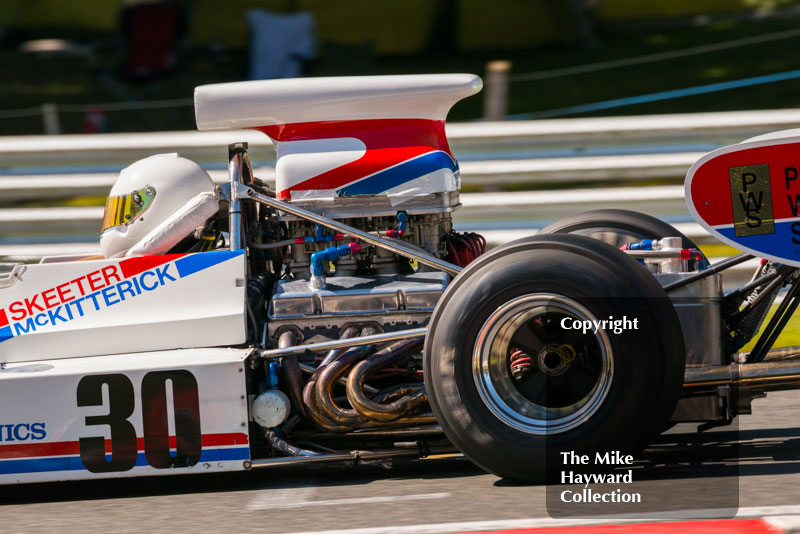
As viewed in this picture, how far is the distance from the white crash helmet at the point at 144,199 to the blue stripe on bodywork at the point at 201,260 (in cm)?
46

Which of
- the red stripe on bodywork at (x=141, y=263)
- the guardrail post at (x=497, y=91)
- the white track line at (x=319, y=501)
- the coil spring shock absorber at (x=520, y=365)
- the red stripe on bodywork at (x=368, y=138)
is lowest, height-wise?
the white track line at (x=319, y=501)

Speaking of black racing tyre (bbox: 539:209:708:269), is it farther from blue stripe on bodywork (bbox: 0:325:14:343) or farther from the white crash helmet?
blue stripe on bodywork (bbox: 0:325:14:343)

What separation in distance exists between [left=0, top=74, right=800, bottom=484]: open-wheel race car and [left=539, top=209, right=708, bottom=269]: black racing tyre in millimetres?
683

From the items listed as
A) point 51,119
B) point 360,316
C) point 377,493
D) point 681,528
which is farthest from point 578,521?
point 51,119

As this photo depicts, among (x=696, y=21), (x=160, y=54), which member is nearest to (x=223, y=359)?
(x=160, y=54)

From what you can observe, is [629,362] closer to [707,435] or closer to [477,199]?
[707,435]

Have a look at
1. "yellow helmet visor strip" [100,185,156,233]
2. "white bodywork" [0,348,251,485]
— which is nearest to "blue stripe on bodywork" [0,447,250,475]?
"white bodywork" [0,348,251,485]

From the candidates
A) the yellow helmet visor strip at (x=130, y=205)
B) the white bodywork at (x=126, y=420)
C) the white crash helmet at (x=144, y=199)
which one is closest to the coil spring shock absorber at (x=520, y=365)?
the white bodywork at (x=126, y=420)

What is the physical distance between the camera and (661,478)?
4.36m

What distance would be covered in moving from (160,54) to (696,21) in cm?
721

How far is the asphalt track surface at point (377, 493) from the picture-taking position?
408 centimetres

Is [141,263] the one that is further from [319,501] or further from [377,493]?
[377,493]

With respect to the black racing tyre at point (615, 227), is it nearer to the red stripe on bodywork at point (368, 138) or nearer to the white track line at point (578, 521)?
the red stripe on bodywork at point (368, 138)

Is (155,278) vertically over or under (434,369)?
over
